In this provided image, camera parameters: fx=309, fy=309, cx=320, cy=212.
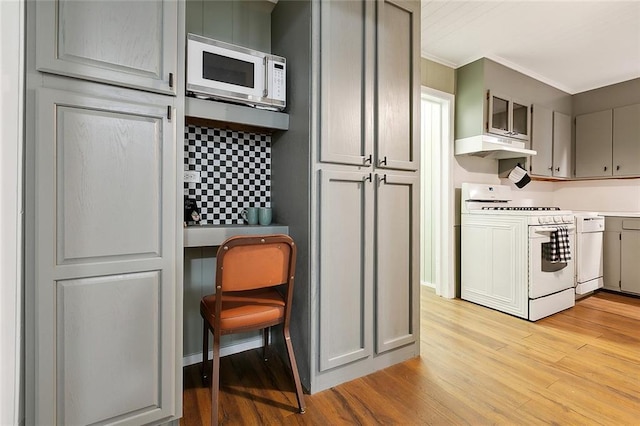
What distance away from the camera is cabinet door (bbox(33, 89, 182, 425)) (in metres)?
1.13

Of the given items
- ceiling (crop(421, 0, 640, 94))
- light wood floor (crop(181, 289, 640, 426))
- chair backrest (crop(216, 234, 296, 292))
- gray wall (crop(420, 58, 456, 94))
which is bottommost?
light wood floor (crop(181, 289, 640, 426))

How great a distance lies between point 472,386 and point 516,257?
1.51 m

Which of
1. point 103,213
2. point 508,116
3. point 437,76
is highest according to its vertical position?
point 437,76

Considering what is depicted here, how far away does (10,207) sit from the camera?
104cm

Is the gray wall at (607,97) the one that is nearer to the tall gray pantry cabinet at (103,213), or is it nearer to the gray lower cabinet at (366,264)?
the gray lower cabinet at (366,264)

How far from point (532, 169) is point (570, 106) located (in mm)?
1437

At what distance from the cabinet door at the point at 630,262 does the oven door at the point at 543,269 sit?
1.04 metres

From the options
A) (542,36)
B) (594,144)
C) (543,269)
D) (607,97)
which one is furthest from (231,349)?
(607,97)

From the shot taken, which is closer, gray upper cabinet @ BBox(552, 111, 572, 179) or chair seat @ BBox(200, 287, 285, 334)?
chair seat @ BBox(200, 287, 285, 334)

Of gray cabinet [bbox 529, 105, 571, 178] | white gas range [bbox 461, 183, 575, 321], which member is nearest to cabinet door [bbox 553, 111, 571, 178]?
gray cabinet [bbox 529, 105, 571, 178]

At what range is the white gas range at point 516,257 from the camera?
9.02 feet

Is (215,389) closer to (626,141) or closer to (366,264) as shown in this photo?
(366,264)

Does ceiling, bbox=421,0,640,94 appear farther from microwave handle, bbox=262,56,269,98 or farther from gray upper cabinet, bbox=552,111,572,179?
microwave handle, bbox=262,56,269,98

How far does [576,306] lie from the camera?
319cm
